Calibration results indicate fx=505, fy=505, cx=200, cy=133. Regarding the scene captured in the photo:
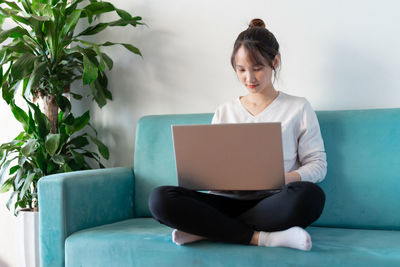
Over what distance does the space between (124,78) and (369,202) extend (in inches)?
53.3

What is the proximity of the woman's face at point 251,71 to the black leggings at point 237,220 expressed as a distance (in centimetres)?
43

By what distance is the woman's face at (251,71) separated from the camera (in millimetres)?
1709

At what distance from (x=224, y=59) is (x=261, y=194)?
32.7 inches

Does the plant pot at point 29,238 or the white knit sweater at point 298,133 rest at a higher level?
the white knit sweater at point 298,133

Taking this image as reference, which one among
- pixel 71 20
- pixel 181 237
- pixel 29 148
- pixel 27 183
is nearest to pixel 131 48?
pixel 71 20

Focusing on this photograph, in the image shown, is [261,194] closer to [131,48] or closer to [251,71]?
[251,71]

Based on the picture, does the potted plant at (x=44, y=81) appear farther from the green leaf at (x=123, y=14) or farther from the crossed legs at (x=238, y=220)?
the crossed legs at (x=238, y=220)

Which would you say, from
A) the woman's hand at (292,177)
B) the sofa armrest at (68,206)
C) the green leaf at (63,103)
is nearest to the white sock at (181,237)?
the woman's hand at (292,177)

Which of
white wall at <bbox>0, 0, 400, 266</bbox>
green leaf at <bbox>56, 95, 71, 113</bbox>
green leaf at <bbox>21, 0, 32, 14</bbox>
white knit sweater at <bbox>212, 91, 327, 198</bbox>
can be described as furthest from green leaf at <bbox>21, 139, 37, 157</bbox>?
white knit sweater at <bbox>212, 91, 327, 198</bbox>

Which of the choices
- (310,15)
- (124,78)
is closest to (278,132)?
(310,15)

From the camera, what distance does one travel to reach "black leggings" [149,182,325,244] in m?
1.43

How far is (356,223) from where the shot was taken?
1.73m

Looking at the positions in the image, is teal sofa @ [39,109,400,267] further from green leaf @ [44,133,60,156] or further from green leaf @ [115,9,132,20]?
green leaf @ [115,9,132,20]

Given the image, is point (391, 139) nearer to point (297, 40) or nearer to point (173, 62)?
point (297, 40)
